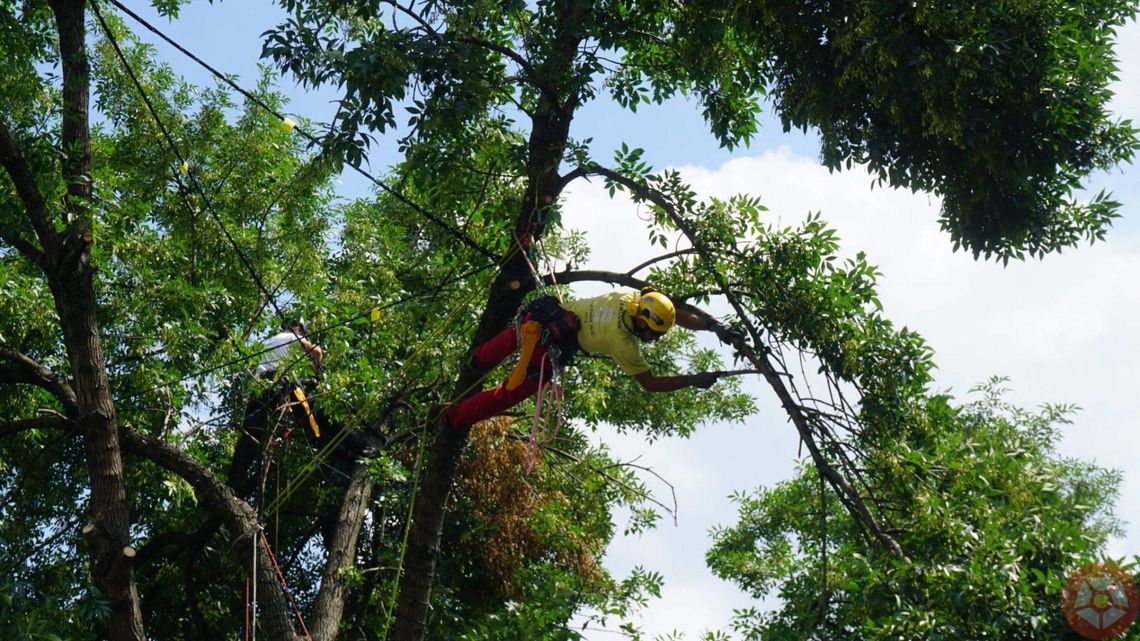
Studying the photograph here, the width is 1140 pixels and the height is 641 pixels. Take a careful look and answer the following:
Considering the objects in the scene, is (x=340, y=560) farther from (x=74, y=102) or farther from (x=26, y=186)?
(x=74, y=102)

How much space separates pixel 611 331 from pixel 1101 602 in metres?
2.56

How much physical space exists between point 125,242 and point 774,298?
17.0 feet

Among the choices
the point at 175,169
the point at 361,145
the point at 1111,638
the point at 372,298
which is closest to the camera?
the point at 1111,638

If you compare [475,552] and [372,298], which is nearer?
[372,298]

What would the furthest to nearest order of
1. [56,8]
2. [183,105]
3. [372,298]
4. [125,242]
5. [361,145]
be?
[183,105] < [372,298] < [125,242] < [56,8] < [361,145]

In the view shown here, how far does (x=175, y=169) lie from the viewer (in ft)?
38.7

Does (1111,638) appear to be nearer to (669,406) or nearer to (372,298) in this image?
(372,298)

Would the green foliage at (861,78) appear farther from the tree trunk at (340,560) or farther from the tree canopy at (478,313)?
the tree trunk at (340,560)

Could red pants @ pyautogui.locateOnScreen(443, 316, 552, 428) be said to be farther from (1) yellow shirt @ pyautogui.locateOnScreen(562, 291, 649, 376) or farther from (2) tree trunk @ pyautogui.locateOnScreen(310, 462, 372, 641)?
(2) tree trunk @ pyautogui.locateOnScreen(310, 462, 372, 641)

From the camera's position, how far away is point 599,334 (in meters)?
6.80

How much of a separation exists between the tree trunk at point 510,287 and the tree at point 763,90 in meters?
0.01

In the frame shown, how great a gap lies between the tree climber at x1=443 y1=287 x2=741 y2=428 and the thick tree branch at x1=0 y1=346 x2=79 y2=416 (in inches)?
125

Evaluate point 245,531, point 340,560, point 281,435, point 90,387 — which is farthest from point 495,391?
point 281,435

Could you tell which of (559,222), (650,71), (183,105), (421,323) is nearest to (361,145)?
(559,222)
